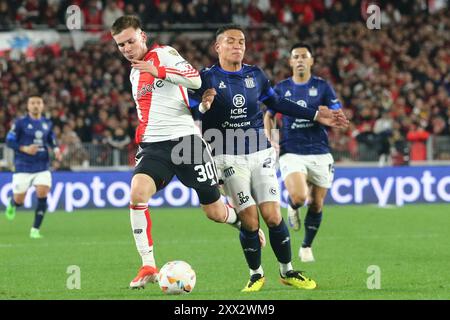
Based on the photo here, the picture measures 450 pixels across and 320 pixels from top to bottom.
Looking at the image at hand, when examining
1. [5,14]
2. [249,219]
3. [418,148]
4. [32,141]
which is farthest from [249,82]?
[5,14]

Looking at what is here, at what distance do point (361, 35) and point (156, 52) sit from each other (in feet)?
62.8

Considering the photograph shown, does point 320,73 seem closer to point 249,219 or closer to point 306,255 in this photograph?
point 306,255

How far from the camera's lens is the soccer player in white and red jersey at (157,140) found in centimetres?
855

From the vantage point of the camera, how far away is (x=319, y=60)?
26.6m

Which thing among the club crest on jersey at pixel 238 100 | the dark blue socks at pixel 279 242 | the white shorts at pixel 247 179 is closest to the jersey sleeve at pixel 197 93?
the club crest on jersey at pixel 238 100

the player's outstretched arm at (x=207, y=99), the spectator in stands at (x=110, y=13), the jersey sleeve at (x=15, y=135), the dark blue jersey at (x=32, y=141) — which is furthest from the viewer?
the spectator in stands at (x=110, y=13)

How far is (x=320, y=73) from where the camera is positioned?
25.9 metres

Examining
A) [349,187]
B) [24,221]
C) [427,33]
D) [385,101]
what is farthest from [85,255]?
[427,33]

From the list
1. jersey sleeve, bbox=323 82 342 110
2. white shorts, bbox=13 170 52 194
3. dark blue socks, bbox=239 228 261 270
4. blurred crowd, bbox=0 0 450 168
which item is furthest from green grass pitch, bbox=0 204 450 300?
blurred crowd, bbox=0 0 450 168

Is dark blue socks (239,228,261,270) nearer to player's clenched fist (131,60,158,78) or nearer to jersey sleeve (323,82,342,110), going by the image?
player's clenched fist (131,60,158,78)

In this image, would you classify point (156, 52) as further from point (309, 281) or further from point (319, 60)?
point (319, 60)

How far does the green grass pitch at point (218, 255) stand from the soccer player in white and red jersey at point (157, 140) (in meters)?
0.60

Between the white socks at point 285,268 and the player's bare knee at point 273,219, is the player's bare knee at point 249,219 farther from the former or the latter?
the white socks at point 285,268

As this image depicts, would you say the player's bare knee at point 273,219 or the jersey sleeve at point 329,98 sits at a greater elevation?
the jersey sleeve at point 329,98
